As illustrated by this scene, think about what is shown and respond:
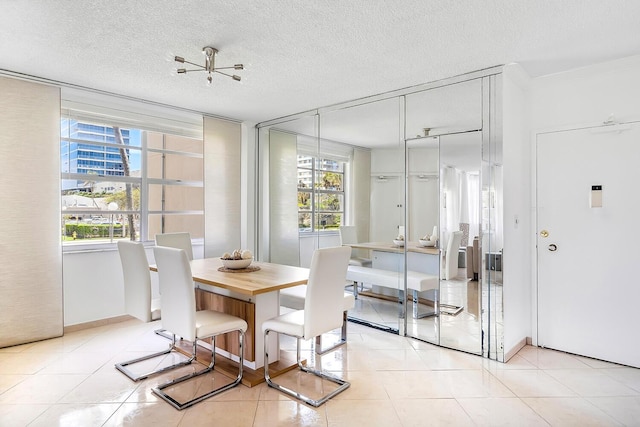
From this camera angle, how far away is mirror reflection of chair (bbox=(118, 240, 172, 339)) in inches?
111

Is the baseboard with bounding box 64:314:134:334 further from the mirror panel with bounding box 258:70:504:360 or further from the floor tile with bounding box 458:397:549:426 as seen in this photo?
the floor tile with bounding box 458:397:549:426

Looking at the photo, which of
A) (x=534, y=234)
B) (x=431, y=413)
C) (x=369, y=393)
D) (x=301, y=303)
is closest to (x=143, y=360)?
(x=301, y=303)

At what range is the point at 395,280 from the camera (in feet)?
12.5

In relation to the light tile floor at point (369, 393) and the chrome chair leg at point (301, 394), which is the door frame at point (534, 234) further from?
the chrome chair leg at point (301, 394)

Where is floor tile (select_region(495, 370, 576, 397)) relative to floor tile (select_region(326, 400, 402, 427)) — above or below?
below

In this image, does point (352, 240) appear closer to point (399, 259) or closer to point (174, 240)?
point (399, 259)

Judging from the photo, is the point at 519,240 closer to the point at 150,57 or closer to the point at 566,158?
the point at 566,158

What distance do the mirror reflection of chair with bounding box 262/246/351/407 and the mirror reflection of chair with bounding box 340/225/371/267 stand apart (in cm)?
138

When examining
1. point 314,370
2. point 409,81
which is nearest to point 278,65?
point 409,81

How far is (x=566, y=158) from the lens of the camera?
327 centimetres

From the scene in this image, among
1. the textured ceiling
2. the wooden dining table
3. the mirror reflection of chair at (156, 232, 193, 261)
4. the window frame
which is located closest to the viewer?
the textured ceiling

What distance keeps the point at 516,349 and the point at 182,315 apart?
2840 mm

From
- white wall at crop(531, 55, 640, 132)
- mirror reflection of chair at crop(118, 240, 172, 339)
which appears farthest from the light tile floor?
white wall at crop(531, 55, 640, 132)

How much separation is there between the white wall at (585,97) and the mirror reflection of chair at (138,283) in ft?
11.1
